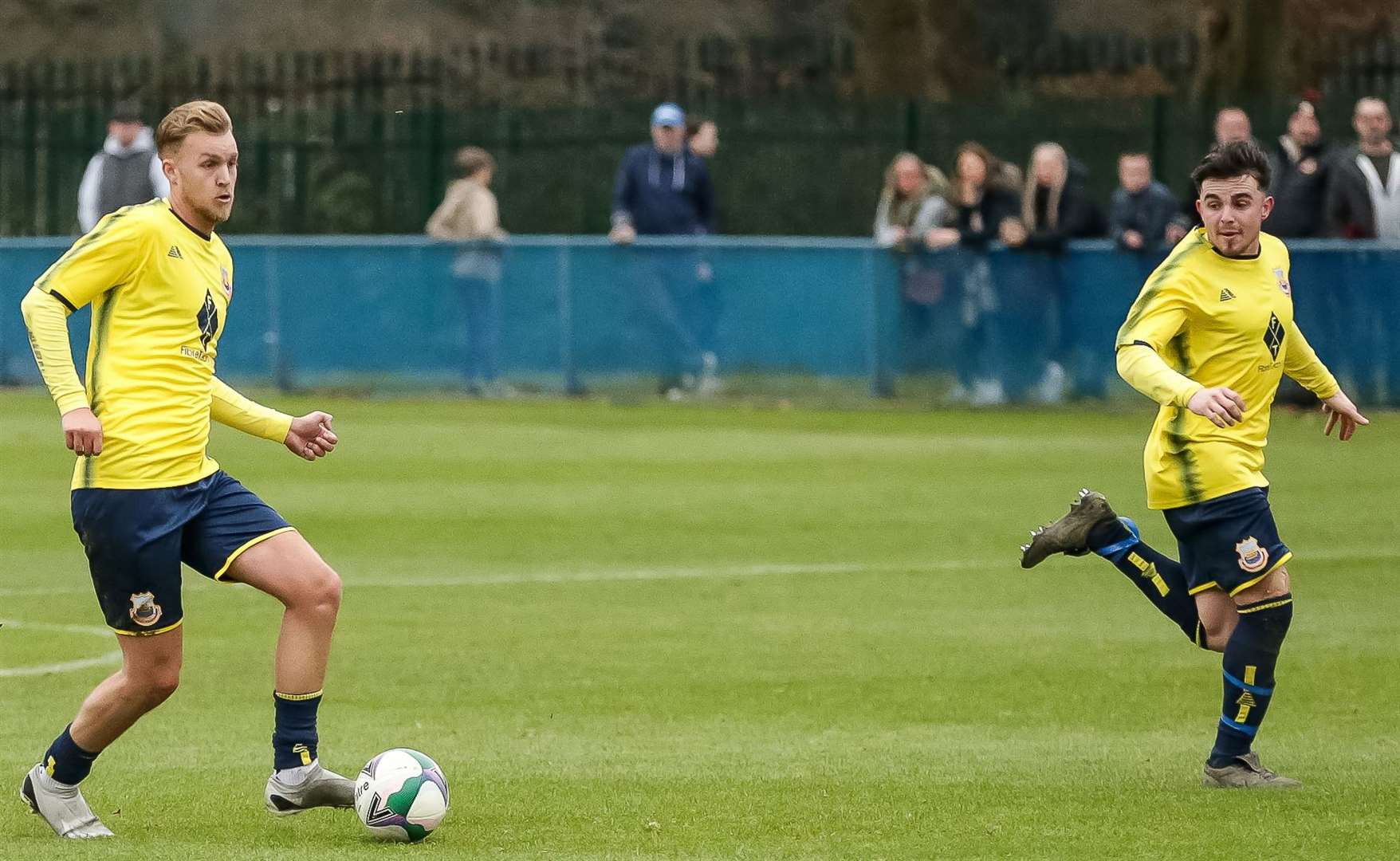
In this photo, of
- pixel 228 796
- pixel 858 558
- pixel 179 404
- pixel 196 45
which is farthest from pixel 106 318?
pixel 196 45

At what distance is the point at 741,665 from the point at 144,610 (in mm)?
3462

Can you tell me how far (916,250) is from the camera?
19.3m

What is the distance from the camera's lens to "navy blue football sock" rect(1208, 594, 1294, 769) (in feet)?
23.8

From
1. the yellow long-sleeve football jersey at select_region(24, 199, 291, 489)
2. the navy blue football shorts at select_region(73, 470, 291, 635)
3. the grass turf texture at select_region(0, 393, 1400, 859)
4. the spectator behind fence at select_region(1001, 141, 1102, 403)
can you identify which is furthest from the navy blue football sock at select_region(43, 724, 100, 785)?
the spectator behind fence at select_region(1001, 141, 1102, 403)

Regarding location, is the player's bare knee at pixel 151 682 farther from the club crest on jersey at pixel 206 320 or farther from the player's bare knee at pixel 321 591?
the club crest on jersey at pixel 206 320

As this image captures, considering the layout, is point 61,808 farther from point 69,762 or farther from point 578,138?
point 578,138

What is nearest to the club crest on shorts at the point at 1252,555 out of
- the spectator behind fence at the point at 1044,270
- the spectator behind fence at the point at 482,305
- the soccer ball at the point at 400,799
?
the soccer ball at the point at 400,799

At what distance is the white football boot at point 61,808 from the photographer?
21.7ft

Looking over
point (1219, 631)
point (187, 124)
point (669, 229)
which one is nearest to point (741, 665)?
point (1219, 631)

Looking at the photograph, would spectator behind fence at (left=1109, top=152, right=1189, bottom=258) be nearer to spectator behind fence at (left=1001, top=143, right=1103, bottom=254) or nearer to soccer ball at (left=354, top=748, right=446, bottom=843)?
spectator behind fence at (left=1001, top=143, right=1103, bottom=254)

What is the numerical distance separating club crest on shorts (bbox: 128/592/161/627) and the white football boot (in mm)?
526

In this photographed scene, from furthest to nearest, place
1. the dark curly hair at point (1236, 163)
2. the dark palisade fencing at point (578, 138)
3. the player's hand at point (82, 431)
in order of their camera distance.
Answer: the dark palisade fencing at point (578, 138) < the dark curly hair at point (1236, 163) < the player's hand at point (82, 431)

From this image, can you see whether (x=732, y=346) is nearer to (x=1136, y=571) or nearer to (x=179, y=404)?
(x=1136, y=571)

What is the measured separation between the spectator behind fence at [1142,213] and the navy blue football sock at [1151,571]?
1076cm
